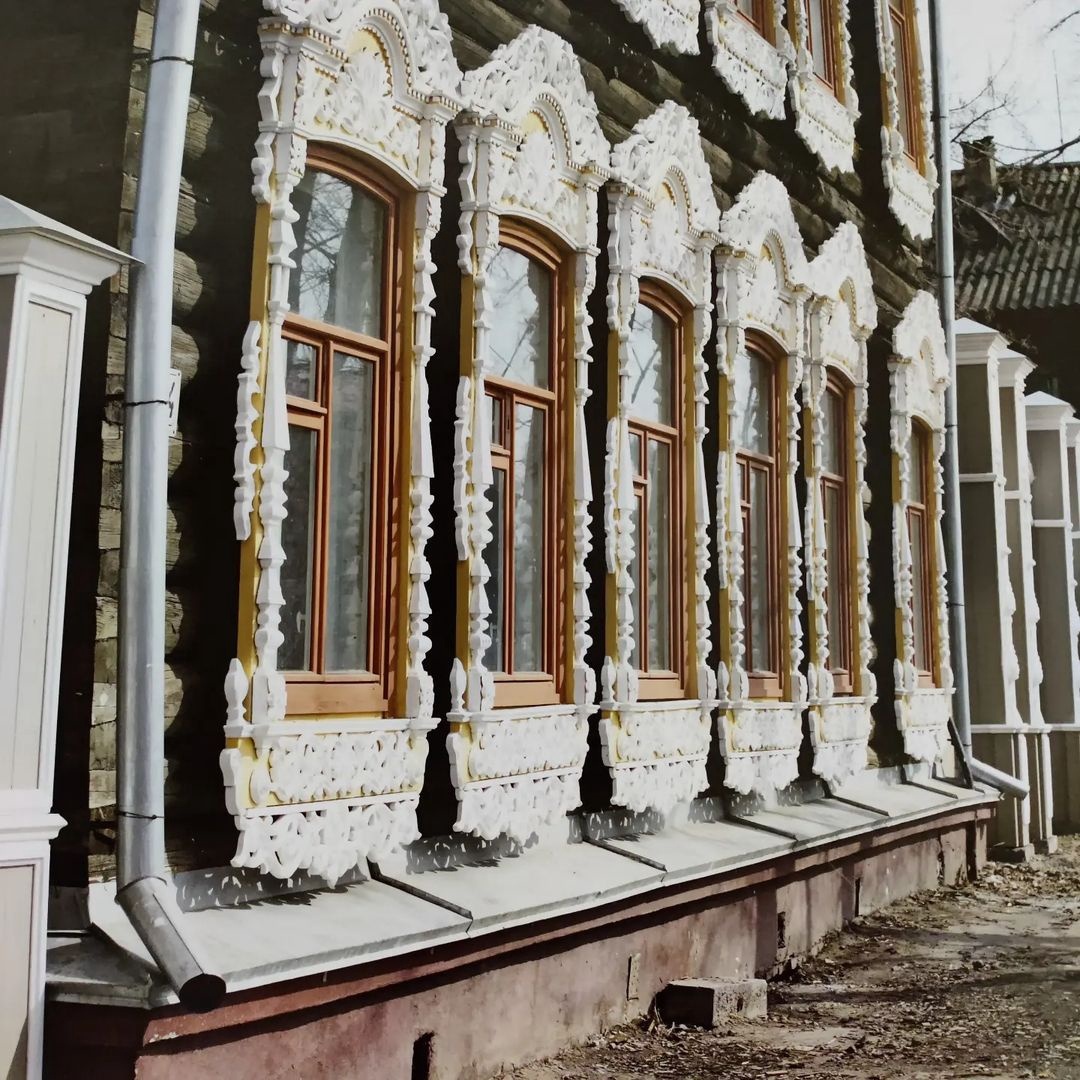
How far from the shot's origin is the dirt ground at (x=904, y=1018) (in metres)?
6.52

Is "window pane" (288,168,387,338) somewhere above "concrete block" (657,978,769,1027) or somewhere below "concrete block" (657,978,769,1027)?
above

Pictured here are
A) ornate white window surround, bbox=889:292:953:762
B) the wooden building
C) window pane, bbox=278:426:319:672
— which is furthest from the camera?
ornate white window surround, bbox=889:292:953:762

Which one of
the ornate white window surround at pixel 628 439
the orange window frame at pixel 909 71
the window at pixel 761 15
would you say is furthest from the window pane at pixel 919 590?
the ornate white window surround at pixel 628 439

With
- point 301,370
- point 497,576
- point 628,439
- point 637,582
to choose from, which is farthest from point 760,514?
point 301,370

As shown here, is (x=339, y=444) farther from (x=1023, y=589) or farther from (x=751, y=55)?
(x=1023, y=589)

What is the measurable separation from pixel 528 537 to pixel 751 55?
4121mm

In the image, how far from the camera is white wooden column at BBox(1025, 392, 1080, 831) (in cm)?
1684

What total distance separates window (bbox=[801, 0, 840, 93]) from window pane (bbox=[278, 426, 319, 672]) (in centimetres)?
675

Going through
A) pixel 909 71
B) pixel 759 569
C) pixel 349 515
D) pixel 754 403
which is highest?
pixel 909 71

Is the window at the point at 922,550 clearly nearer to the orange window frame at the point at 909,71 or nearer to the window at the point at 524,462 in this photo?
the orange window frame at the point at 909,71

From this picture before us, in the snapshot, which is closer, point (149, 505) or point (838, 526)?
point (149, 505)

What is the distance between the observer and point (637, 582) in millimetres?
7996

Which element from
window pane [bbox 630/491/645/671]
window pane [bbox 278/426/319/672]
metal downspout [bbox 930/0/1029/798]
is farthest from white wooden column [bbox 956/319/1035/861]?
window pane [bbox 278/426/319/672]

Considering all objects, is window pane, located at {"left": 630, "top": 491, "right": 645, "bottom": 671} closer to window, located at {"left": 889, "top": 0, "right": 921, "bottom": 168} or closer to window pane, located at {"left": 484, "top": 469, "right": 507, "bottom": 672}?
window pane, located at {"left": 484, "top": 469, "right": 507, "bottom": 672}
